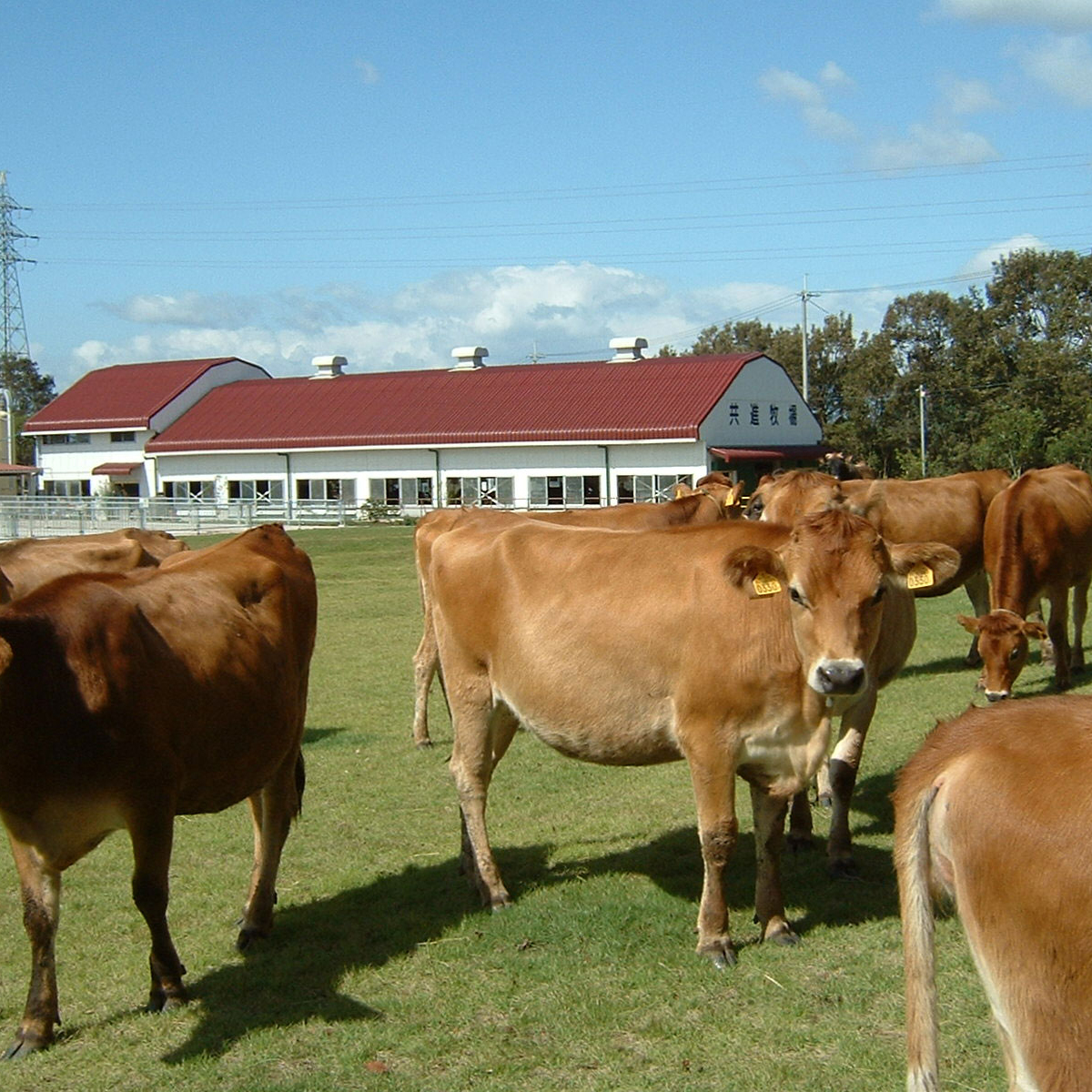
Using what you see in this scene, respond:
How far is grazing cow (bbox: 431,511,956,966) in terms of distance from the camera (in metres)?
6.14

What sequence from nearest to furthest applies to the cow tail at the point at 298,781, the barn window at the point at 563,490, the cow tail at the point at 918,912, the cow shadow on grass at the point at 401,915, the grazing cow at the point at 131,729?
1. the cow tail at the point at 918,912
2. the grazing cow at the point at 131,729
3. the cow shadow on grass at the point at 401,915
4. the cow tail at the point at 298,781
5. the barn window at the point at 563,490

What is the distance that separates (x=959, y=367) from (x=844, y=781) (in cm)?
6604

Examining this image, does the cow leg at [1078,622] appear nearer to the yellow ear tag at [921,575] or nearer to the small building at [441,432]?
the yellow ear tag at [921,575]

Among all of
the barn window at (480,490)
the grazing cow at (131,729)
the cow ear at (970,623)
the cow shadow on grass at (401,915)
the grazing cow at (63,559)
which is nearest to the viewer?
the grazing cow at (131,729)

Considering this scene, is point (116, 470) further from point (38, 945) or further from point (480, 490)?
point (38, 945)

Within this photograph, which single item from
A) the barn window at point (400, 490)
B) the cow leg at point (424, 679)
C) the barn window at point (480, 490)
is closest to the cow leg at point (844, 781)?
the cow leg at point (424, 679)

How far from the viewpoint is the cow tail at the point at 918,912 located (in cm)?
328

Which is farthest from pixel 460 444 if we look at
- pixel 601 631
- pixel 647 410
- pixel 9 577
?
pixel 601 631

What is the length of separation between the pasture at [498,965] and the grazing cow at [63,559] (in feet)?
7.97

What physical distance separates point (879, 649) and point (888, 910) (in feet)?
5.72

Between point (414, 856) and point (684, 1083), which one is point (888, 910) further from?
point (414, 856)

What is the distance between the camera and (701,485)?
57.8 ft

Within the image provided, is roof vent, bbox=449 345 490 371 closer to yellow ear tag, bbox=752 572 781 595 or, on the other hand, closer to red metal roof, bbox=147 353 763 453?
red metal roof, bbox=147 353 763 453

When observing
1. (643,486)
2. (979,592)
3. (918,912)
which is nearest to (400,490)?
(643,486)
